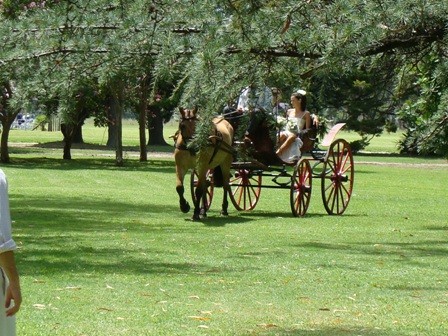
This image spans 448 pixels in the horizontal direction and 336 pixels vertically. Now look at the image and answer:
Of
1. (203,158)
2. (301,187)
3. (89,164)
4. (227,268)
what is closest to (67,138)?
(89,164)

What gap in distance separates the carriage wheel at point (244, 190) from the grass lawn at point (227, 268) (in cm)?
35

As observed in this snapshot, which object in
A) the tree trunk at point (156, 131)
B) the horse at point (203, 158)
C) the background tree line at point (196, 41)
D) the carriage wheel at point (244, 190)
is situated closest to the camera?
the background tree line at point (196, 41)

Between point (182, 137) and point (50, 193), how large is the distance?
27.9 feet

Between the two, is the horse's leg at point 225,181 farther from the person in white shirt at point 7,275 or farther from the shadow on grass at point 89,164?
the shadow on grass at point 89,164

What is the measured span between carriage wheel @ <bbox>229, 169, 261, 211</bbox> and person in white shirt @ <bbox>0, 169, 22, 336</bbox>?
1651 cm

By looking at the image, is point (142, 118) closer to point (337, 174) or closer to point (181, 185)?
point (337, 174)

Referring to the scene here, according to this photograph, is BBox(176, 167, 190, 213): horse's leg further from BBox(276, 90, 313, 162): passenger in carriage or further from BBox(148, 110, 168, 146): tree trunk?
BBox(148, 110, 168, 146): tree trunk

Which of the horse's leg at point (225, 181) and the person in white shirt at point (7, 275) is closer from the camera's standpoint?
the person in white shirt at point (7, 275)

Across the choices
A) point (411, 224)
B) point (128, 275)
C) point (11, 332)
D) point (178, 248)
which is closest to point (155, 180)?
point (411, 224)

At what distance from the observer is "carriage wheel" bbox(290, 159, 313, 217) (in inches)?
877

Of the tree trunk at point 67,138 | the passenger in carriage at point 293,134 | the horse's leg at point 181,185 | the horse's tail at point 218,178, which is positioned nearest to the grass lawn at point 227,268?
the horse's leg at point 181,185

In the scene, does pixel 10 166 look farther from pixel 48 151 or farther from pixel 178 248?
pixel 178 248

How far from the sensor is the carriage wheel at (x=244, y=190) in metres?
23.5

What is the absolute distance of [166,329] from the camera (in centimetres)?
997
